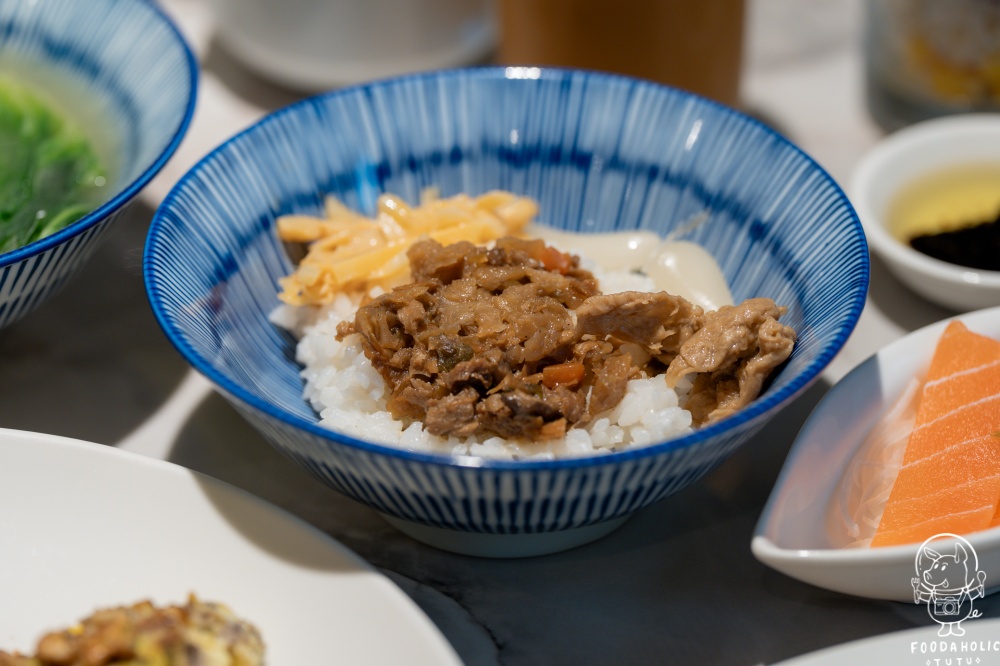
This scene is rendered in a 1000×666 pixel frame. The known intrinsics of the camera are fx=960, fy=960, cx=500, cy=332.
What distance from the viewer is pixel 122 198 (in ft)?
5.25

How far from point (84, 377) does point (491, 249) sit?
2.81ft

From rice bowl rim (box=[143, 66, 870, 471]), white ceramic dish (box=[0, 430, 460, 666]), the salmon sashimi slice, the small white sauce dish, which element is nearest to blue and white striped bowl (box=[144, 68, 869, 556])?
rice bowl rim (box=[143, 66, 870, 471])

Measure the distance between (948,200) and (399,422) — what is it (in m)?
1.44

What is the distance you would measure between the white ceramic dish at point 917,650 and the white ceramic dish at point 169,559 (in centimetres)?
51

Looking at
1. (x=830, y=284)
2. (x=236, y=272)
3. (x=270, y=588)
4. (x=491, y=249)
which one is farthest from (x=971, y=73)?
(x=270, y=588)

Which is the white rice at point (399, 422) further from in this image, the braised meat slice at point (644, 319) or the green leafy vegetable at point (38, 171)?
the green leafy vegetable at point (38, 171)

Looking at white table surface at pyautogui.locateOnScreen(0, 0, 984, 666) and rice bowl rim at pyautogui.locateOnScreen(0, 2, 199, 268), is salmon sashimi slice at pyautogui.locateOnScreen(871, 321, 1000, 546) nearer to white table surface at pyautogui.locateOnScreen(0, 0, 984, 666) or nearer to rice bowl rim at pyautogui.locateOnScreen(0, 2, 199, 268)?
white table surface at pyautogui.locateOnScreen(0, 0, 984, 666)

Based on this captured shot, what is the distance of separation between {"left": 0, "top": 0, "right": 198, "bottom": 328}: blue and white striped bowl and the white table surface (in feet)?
0.77

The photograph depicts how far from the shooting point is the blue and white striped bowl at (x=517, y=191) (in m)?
1.25

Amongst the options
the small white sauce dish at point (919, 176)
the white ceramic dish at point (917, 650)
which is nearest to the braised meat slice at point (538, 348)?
the white ceramic dish at point (917, 650)

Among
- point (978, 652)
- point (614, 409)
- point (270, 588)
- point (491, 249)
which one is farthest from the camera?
point (491, 249)

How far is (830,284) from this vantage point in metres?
1.55

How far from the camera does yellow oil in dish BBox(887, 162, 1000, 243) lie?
2164mm

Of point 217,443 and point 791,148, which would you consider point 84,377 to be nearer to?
point 217,443
